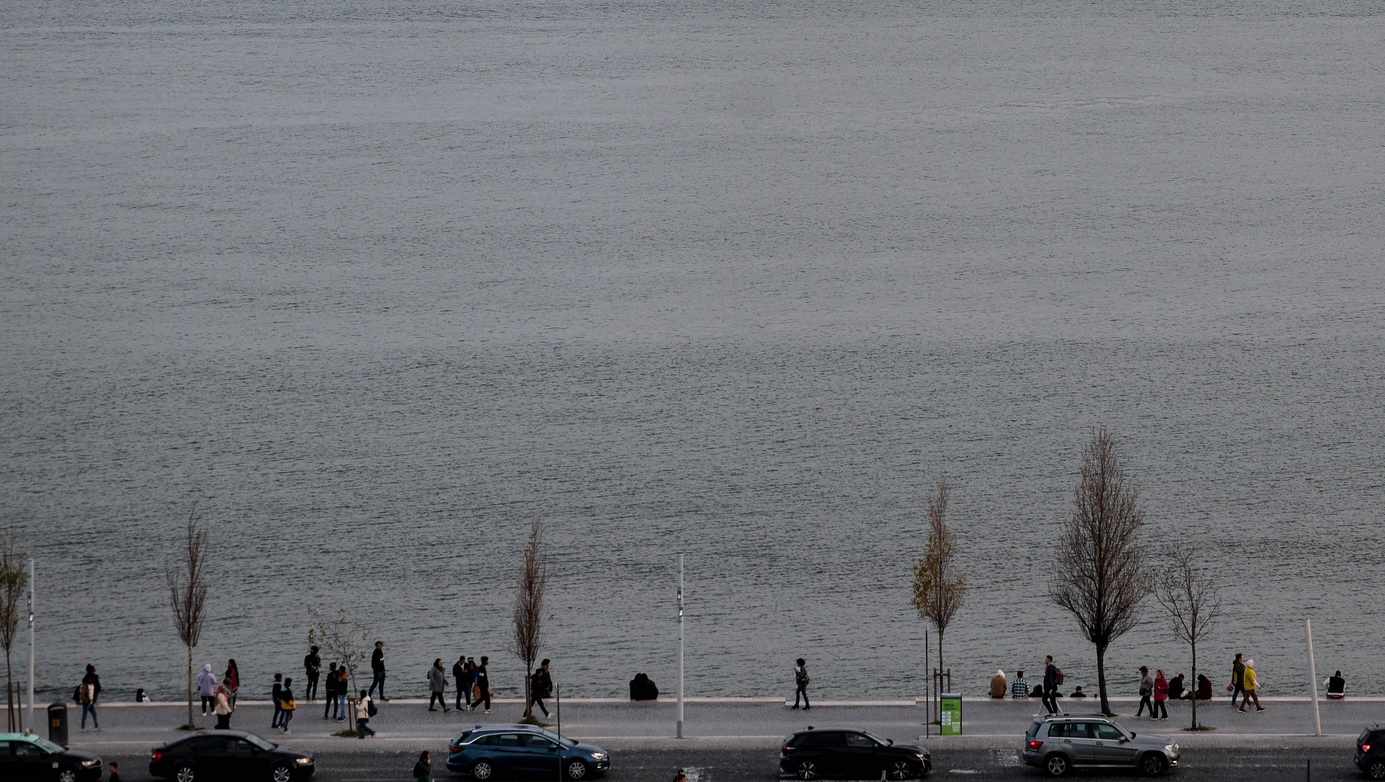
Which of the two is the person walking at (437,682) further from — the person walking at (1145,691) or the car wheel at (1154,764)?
the person walking at (1145,691)

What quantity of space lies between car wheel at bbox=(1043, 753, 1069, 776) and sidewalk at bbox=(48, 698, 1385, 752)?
10.3 ft

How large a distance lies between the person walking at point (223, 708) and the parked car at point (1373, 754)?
86.7 feet

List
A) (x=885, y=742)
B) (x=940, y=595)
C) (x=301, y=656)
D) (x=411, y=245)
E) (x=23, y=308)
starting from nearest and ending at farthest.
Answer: (x=885, y=742), (x=940, y=595), (x=301, y=656), (x=23, y=308), (x=411, y=245)

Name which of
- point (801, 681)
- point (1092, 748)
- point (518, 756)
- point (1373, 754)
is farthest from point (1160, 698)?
point (518, 756)

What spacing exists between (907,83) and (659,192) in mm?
27839

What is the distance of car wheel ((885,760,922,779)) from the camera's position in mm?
34688

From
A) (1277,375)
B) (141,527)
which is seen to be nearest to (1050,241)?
(1277,375)

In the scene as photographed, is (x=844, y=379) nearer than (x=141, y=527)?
No

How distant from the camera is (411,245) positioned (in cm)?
11344

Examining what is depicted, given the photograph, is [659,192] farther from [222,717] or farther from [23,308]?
[222,717]

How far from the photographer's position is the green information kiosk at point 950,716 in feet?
127

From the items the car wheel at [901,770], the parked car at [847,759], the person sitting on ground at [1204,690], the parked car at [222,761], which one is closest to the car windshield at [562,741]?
the parked car at [847,759]

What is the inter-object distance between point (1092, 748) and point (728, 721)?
32.8 ft

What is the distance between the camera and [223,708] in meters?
40.9
